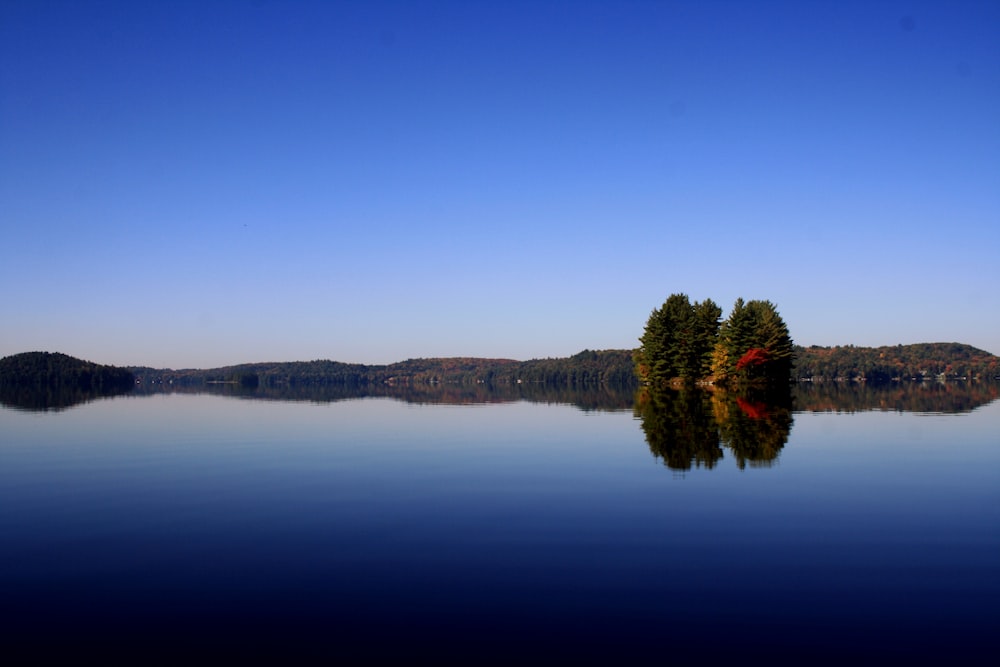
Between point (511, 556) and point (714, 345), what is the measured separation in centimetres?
11052

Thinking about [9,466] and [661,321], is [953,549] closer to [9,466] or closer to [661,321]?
[9,466]

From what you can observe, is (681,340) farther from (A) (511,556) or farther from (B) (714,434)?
(A) (511,556)

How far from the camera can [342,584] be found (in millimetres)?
13492

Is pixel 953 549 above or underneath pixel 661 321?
underneath

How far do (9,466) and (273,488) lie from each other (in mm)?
15227

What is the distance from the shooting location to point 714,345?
392 feet

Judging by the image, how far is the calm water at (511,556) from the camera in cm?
1081

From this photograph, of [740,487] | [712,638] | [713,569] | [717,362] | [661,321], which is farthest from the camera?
[661,321]

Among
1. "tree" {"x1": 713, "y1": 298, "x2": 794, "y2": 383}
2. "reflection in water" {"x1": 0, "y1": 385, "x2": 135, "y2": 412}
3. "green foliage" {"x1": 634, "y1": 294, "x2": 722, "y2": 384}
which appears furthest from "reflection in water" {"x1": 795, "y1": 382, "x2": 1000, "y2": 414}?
"reflection in water" {"x1": 0, "y1": 385, "x2": 135, "y2": 412}

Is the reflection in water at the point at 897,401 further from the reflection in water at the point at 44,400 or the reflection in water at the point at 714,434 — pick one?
the reflection in water at the point at 44,400

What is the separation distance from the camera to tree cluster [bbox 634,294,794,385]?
111188 millimetres

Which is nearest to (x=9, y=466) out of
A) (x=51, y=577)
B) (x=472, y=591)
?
(x=51, y=577)

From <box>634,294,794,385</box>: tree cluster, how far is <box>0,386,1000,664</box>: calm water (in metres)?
81.0

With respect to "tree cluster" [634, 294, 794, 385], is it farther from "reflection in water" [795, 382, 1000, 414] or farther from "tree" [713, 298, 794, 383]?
"reflection in water" [795, 382, 1000, 414]
